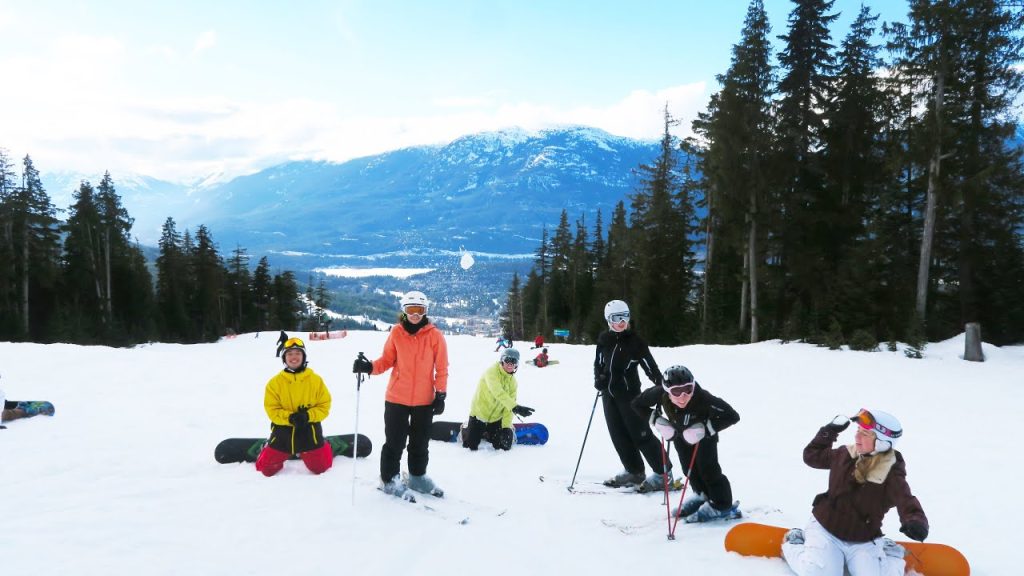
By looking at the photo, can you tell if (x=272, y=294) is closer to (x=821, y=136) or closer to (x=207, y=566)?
(x=821, y=136)

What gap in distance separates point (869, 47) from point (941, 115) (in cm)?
744

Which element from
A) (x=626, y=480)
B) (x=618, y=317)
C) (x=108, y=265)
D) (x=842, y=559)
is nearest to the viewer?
(x=842, y=559)

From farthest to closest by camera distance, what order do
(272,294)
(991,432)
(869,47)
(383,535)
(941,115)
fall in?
(272,294) < (869,47) < (941,115) < (991,432) < (383,535)

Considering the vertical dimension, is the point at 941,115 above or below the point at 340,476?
above

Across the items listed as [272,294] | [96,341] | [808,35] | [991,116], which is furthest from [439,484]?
[272,294]

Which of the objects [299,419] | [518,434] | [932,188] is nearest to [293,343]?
[299,419]

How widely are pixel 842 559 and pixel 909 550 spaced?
0.64 m

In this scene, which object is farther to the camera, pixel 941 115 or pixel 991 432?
pixel 941 115

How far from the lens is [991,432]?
835cm

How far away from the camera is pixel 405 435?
220 inches

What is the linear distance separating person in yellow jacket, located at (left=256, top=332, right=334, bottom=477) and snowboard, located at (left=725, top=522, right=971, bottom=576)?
4463 mm

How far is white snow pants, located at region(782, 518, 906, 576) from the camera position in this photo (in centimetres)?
372

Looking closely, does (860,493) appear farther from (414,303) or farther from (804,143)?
(804,143)

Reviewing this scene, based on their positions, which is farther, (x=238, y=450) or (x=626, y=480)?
(x=238, y=450)
